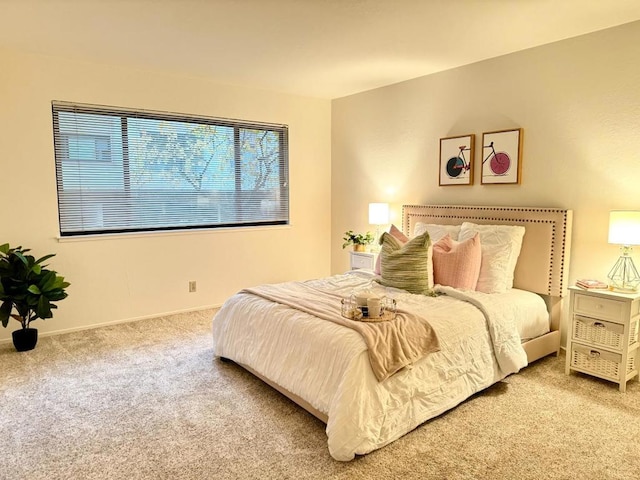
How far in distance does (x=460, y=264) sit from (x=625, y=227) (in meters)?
1.10

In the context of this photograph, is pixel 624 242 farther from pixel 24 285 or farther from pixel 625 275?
pixel 24 285

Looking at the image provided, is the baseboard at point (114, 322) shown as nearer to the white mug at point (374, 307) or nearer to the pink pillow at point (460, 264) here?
the pink pillow at point (460, 264)

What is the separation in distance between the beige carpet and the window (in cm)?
160

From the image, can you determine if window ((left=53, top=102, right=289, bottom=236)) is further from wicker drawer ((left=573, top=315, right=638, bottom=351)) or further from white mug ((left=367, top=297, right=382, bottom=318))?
wicker drawer ((left=573, top=315, right=638, bottom=351))

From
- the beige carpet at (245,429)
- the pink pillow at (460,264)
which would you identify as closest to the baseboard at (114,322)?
the beige carpet at (245,429)

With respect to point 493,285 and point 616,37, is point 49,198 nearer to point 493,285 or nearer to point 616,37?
point 493,285

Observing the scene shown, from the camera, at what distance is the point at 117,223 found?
4.38 metres

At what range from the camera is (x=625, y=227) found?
2867 millimetres

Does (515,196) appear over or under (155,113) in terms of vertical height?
under

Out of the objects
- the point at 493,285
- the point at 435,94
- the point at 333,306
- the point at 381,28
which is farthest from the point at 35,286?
the point at 435,94

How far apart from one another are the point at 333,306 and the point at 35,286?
8.08 ft

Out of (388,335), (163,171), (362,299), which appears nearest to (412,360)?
(388,335)

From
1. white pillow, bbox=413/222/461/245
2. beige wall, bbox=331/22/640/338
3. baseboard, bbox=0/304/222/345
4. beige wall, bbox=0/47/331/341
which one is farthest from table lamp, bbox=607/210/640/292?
baseboard, bbox=0/304/222/345

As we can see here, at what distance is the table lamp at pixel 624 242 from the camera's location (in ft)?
9.32
